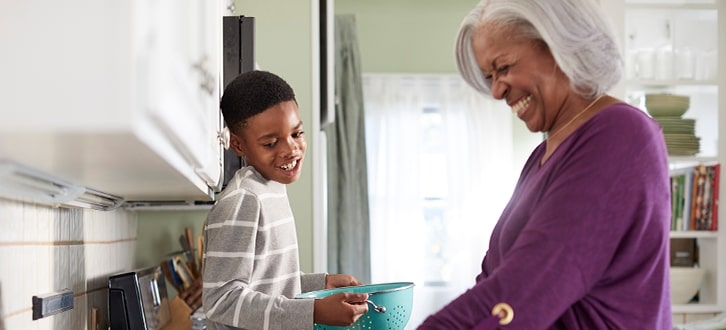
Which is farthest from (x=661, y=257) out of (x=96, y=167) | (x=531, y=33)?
(x=96, y=167)

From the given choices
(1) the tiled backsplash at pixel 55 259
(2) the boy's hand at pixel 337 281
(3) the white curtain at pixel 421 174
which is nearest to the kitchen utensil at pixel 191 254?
(1) the tiled backsplash at pixel 55 259

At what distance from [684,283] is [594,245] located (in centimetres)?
320

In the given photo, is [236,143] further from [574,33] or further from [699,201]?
[699,201]

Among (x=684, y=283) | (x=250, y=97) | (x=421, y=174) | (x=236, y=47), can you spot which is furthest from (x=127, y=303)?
(x=421, y=174)

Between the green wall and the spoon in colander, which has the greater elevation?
the green wall

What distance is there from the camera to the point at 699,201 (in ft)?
13.4

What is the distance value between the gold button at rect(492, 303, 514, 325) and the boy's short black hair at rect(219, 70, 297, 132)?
2.28 feet

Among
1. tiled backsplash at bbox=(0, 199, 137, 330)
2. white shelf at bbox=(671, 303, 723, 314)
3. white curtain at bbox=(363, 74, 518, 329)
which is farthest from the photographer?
white curtain at bbox=(363, 74, 518, 329)

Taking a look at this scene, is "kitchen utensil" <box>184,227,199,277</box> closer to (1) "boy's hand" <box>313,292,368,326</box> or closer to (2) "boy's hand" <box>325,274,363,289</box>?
(2) "boy's hand" <box>325,274,363,289</box>

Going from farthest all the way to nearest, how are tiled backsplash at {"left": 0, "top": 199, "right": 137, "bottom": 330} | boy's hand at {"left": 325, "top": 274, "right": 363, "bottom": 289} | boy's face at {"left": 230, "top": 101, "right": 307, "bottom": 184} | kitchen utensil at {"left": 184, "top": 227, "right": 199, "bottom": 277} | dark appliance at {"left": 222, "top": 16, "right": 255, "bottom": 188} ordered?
kitchen utensil at {"left": 184, "top": 227, "right": 199, "bottom": 277} < dark appliance at {"left": 222, "top": 16, "right": 255, "bottom": 188} < boy's hand at {"left": 325, "top": 274, "right": 363, "bottom": 289} < boy's face at {"left": 230, "top": 101, "right": 307, "bottom": 184} < tiled backsplash at {"left": 0, "top": 199, "right": 137, "bottom": 330}

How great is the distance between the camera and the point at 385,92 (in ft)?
20.3

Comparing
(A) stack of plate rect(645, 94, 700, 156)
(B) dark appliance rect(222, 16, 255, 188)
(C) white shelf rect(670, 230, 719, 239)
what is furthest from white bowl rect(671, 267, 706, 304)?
(B) dark appliance rect(222, 16, 255, 188)

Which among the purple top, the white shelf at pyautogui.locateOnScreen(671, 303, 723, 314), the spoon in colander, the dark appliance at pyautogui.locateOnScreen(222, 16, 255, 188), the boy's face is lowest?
the white shelf at pyautogui.locateOnScreen(671, 303, 723, 314)

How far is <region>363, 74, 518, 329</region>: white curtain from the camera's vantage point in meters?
6.17
